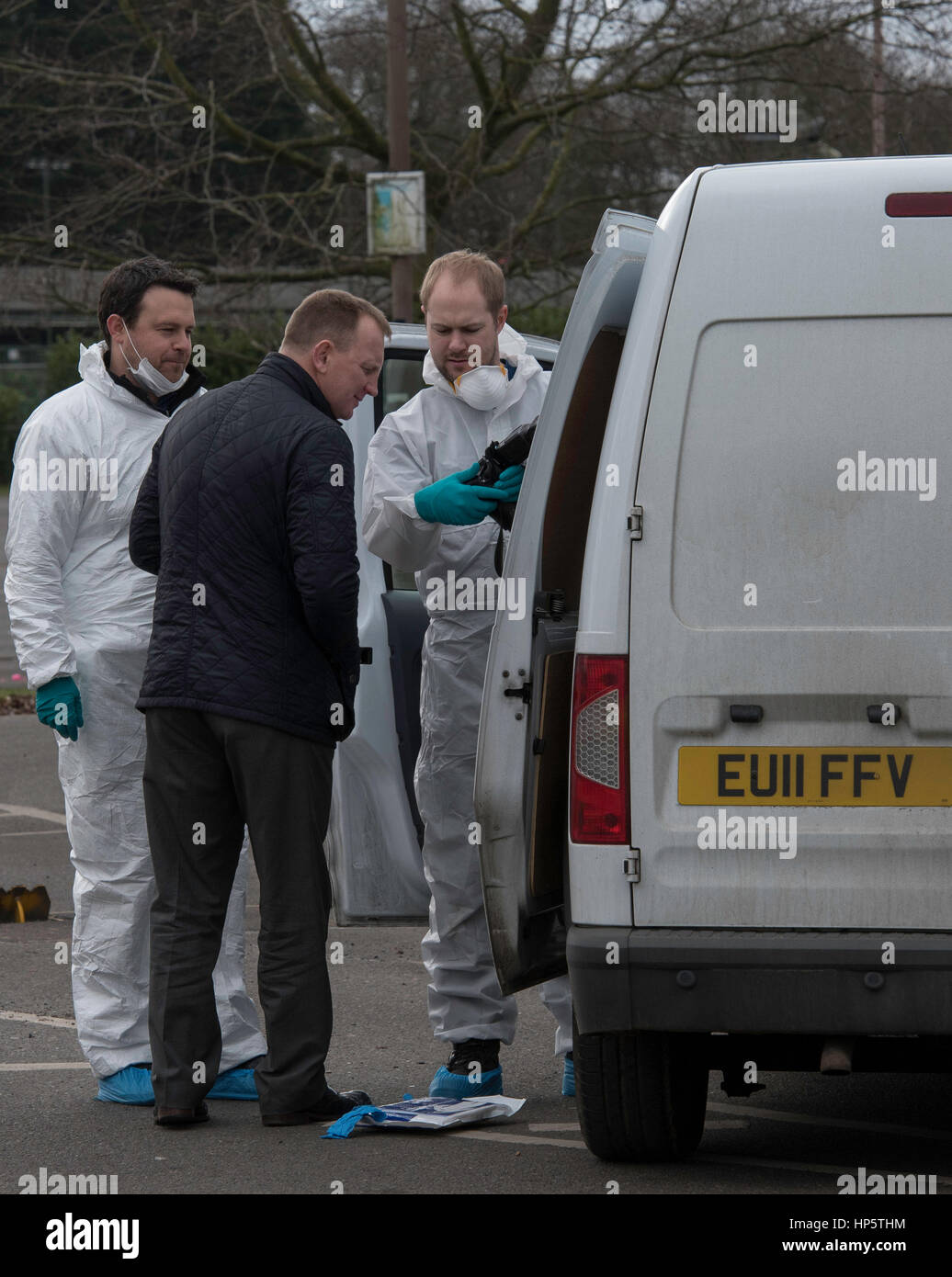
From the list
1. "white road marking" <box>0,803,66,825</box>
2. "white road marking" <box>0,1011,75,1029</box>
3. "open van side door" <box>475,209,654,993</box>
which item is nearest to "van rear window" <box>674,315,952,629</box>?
"open van side door" <box>475,209,654,993</box>

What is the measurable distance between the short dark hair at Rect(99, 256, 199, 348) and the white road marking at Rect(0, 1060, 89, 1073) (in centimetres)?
191

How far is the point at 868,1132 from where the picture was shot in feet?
14.5

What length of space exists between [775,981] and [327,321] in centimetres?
191

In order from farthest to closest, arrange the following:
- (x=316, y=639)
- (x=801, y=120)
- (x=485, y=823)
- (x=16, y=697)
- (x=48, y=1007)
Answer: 1. (x=801, y=120)
2. (x=16, y=697)
3. (x=48, y=1007)
4. (x=316, y=639)
5. (x=485, y=823)

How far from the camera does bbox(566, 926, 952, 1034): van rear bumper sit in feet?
11.5

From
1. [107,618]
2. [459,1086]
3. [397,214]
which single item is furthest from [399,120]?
[459,1086]

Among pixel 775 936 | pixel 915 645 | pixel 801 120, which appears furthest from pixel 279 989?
pixel 801 120

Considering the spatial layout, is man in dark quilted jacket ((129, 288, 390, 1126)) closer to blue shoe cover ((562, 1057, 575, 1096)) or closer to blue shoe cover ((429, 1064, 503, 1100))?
blue shoe cover ((429, 1064, 503, 1100))

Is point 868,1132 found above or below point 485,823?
below

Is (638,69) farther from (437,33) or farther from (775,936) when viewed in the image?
(775,936)

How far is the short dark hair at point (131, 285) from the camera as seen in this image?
4828 mm

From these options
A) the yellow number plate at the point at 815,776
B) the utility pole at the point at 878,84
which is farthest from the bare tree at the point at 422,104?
the yellow number plate at the point at 815,776

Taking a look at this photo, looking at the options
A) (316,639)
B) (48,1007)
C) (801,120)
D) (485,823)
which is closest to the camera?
(485,823)

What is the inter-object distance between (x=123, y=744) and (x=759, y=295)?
204cm
